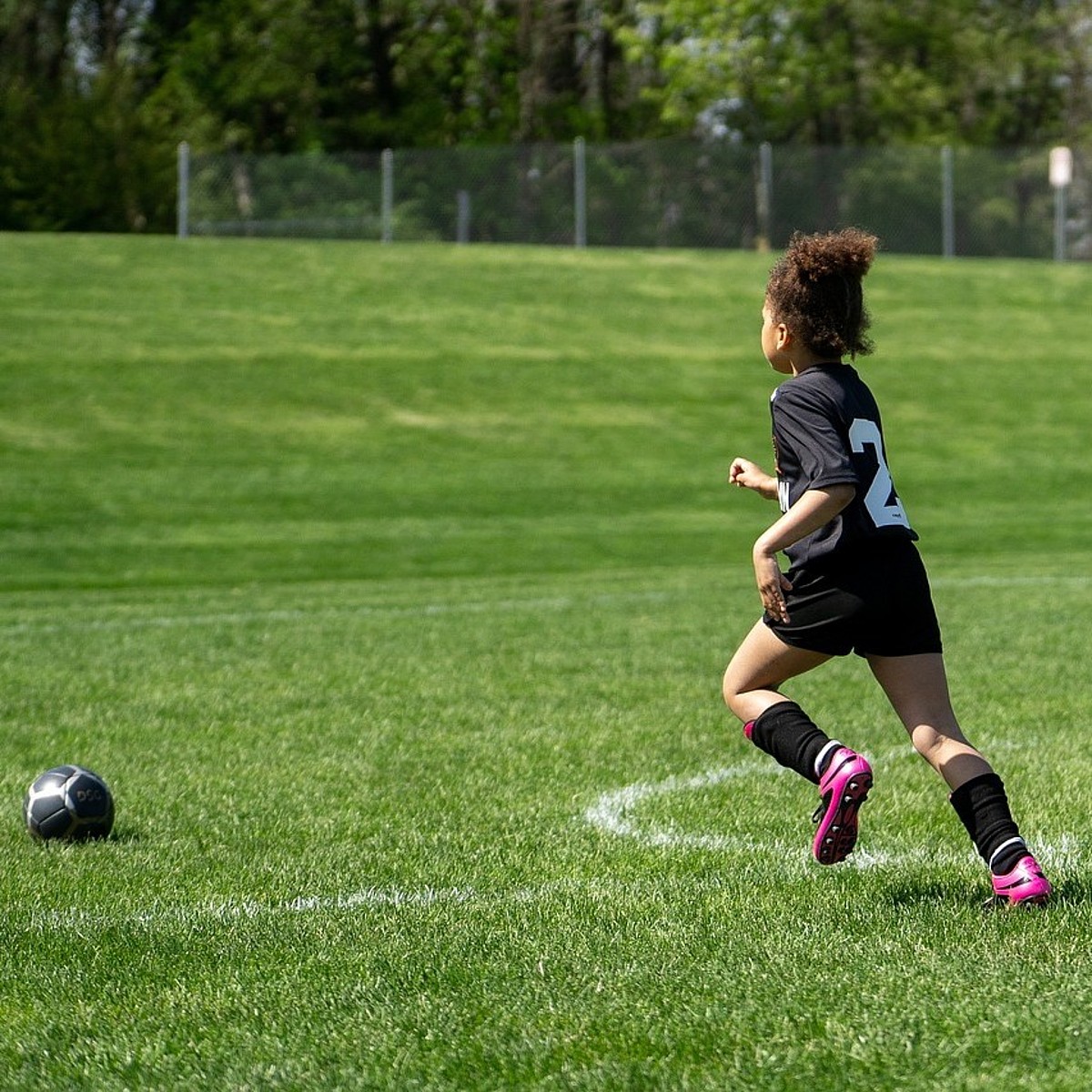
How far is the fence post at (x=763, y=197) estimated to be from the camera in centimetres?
3512

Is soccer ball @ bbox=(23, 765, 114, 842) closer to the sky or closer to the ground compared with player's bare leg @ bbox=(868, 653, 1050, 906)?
closer to the ground

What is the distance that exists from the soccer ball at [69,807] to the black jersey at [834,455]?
276cm

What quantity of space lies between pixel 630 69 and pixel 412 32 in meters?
6.95

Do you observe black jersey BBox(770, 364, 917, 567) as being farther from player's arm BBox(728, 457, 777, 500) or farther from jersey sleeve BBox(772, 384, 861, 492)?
player's arm BBox(728, 457, 777, 500)

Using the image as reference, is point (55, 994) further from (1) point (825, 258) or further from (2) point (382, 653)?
(2) point (382, 653)

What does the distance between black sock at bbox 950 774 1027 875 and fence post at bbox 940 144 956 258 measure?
32.4m

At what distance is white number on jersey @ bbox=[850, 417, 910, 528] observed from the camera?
15.7ft

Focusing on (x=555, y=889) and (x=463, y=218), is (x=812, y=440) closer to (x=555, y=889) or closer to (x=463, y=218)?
(x=555, y=889)

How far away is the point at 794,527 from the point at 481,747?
338cm

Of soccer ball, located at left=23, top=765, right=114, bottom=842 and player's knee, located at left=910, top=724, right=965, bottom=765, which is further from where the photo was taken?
soccer ball, located at left=23, top=765, right=114, bottom=842

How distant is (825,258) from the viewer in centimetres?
491

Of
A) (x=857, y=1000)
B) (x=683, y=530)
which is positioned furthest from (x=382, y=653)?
(x=683, y=530)

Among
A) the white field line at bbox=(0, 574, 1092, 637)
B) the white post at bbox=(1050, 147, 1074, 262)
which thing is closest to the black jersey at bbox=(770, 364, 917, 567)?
the white field line at bbox=(0, 574, 1092, 637)

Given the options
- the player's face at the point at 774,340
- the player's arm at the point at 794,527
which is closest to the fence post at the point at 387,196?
the player's face at the point at 774,340
